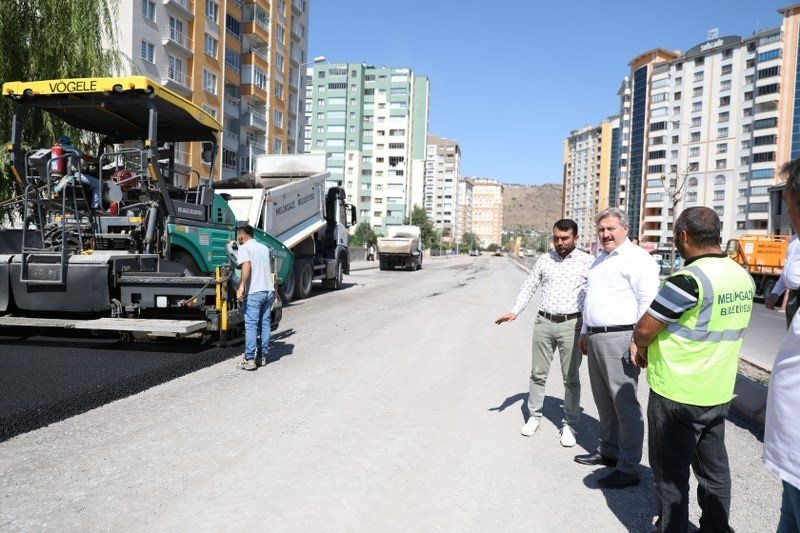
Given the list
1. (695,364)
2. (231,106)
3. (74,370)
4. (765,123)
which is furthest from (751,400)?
(765,123)

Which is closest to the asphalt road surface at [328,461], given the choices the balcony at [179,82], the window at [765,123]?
the balcony at [179,82]

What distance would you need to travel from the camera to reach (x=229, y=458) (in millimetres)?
3865

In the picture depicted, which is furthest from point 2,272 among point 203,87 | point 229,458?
point 203,87

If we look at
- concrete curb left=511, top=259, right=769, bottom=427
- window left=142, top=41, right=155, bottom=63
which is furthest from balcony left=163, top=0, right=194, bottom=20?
concrete curb left=511, top=259, right=769, bottom=427

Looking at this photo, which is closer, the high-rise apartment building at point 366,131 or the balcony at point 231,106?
the balcony at point 231,106

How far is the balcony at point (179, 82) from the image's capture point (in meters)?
33.1

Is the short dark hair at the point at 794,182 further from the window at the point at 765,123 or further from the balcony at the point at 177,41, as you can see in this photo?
the window at the point at 765,123

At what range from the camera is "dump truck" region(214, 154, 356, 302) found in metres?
12.3

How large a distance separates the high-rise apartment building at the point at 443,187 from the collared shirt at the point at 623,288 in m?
145

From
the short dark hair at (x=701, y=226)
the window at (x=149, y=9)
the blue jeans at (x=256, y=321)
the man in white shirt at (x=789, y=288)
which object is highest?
the window at (x=149, y=9)

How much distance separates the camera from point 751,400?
553 cm

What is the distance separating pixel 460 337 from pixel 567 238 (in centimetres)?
531

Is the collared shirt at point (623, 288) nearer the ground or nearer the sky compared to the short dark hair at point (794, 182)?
nearer the ground

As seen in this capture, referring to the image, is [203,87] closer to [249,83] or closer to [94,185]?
[249,83]
